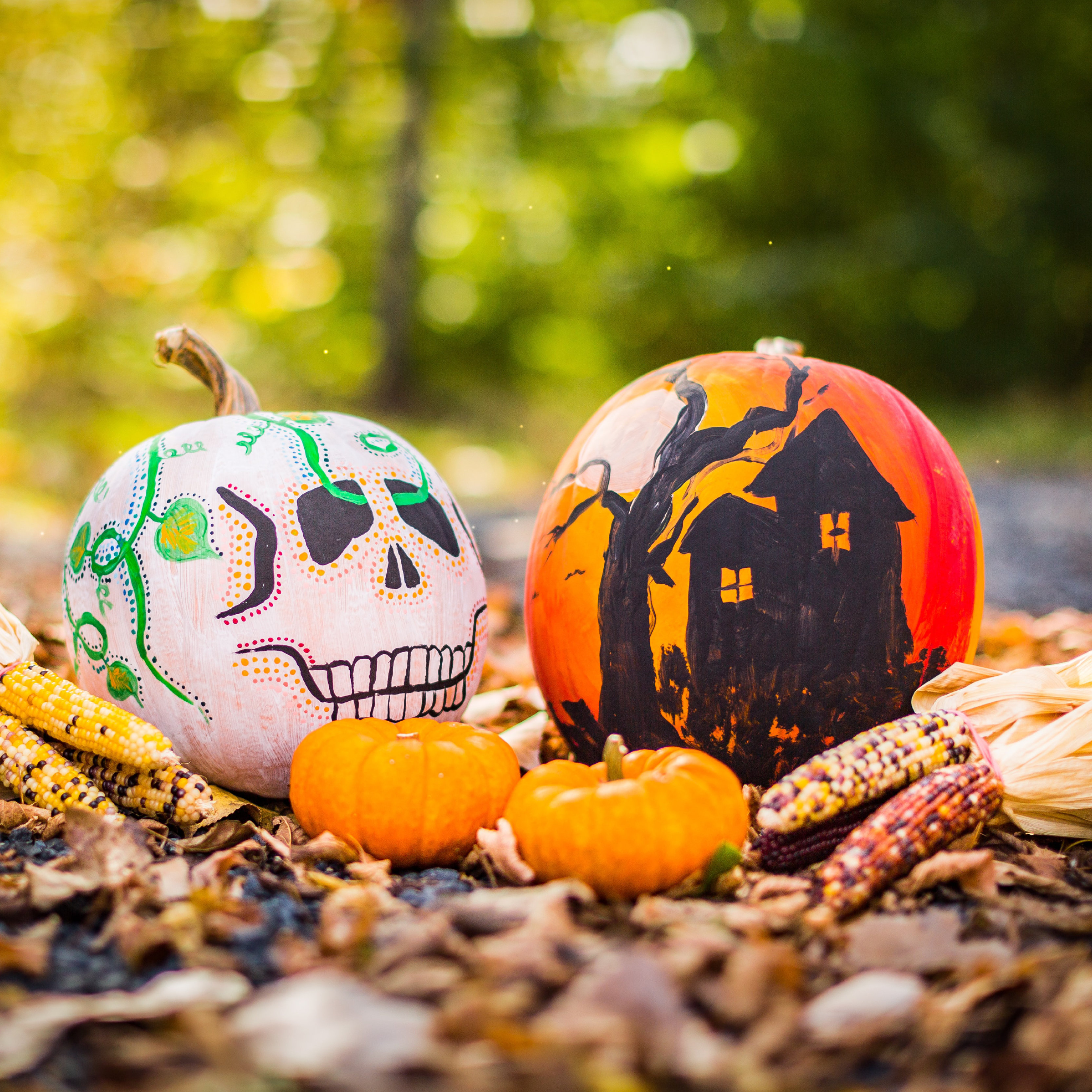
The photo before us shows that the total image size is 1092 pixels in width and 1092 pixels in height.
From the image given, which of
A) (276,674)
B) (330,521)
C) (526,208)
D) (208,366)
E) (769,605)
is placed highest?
(526,208)

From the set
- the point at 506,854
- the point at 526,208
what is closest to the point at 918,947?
the point at 506,854

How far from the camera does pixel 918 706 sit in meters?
2.76

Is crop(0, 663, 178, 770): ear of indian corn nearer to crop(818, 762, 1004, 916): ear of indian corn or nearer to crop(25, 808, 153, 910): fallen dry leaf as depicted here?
A: crop(25, 808, 153, 910): fallen dry leaf

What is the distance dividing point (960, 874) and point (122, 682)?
232cm

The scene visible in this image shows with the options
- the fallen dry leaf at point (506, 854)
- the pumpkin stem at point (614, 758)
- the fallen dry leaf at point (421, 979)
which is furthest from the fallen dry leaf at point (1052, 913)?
the fallen dry leaf at point (421, 979)

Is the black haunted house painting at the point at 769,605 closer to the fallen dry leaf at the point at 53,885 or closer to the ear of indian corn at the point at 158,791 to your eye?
the ear of indian corn at the point at 158,791

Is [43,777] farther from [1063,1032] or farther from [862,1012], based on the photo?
[1063,1032]

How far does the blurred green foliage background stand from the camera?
1452 cm

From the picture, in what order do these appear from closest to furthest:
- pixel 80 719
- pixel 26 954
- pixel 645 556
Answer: pixel 26 954 → pixel 80 719 → pixel 645 556

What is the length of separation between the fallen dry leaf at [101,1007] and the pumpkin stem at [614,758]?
100 centimetres

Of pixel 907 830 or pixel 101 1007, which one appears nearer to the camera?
pixel 101 1007

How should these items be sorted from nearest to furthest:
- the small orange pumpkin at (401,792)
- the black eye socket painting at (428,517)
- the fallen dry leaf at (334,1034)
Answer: the fallen dry leaf at (334,1034) < the small orange pumpkin at (401,792) < the black eye socket painting at (428,517)

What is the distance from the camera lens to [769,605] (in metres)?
2.69

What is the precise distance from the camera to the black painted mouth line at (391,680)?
2.72 metres
